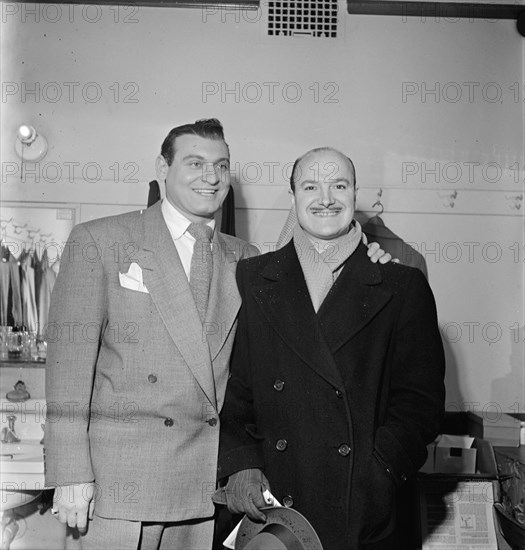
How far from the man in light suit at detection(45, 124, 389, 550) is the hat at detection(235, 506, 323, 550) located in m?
0.22

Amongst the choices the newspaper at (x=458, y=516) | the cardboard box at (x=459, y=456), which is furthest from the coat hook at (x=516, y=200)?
the newspaper at (x=458, y=516)

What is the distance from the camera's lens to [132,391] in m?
1.81

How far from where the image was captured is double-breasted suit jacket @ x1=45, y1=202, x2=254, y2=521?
177cm

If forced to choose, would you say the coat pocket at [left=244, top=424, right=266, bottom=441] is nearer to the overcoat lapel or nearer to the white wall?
the overcoat lapel

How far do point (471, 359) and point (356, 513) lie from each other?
1.71m

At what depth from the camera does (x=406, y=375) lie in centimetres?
173

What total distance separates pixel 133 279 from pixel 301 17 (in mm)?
1779

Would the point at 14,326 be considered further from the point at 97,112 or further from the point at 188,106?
the point at 188,106

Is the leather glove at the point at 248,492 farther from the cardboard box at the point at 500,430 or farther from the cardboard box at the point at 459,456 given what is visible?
the cardboard box at the point at 500,430

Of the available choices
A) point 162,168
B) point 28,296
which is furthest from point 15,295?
point 162,168

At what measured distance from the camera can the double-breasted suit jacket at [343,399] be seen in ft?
5.44

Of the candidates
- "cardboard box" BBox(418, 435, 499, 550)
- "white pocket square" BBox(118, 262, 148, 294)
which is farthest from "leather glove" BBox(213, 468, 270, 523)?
"cardboard box" BBox(418, 435, 499, 550)

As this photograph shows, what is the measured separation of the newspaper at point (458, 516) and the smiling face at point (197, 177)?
1471 millimetres

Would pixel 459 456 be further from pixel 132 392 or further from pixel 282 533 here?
pixel 132 392
